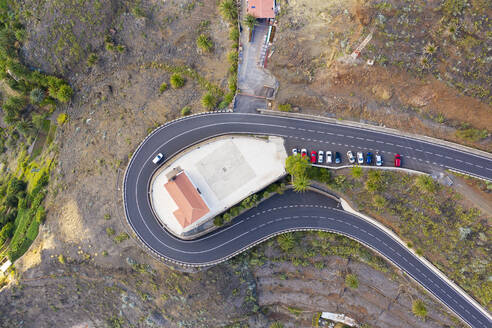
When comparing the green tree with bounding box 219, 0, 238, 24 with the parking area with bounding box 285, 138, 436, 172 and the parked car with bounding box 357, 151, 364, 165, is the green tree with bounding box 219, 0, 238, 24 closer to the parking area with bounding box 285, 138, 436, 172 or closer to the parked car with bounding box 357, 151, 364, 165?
the parking area with bounding box 285, 138, 436, 172

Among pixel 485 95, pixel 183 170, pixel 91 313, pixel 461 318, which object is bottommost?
pixel 91 313

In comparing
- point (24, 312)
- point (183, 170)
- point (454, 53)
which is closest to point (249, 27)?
point (183, 170)

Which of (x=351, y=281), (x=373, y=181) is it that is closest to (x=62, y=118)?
(x=373, y=181)

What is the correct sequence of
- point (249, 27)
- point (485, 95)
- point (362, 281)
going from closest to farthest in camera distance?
point (485, 95)
point (249, 27)
point (362, 281)

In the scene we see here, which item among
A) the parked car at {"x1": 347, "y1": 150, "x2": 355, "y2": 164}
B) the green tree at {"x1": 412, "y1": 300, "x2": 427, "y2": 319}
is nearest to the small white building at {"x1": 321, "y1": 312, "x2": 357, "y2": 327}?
the green tree at {"x1": 412, "y1": 300, "x2": 427, "y2": 319}

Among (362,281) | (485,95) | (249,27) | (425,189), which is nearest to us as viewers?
(485,95)

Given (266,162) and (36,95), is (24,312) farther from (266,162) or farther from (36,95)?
(266,162)
